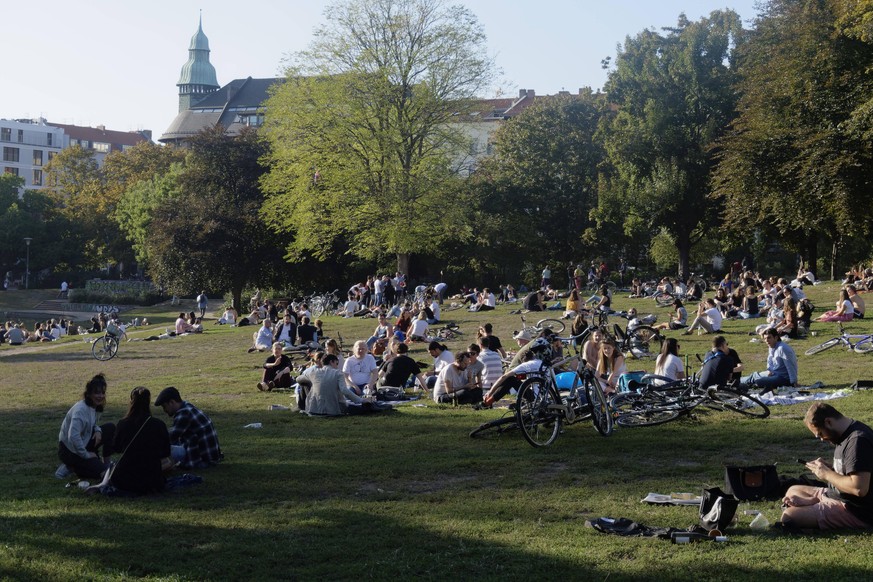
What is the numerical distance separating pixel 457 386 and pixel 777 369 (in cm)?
480

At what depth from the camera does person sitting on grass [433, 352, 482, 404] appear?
49.6ft

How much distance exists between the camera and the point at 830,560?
6383 mm

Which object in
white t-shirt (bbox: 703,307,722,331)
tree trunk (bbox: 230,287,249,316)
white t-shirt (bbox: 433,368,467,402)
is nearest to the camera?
white t-shirt (bbox: 433,368,467,402)

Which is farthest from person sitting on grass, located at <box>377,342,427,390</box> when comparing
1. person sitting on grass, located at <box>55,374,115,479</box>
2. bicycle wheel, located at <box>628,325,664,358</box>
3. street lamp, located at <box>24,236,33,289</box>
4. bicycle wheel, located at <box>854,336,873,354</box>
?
street lamp, located at <box>24,236,33,289</box>

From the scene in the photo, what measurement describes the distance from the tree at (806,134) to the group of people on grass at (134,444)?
23.4 metres

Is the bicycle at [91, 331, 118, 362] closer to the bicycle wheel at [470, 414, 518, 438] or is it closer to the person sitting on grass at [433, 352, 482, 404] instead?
the person sitting on grass at [433, 352, 482, 404]

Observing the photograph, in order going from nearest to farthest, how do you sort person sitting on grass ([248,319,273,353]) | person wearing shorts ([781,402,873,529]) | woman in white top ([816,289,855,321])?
1. person wearing shorts ([781,402,873,529])
2. woman in white top ([816,289,855,321])
3. person sitting on grass ([248,319,273,353])

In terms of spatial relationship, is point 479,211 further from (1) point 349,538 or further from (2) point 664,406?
(1) point 349,538

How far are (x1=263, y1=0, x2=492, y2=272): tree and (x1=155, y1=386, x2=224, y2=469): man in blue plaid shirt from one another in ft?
105

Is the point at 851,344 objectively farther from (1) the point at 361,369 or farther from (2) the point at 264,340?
(2) the point at 264,340

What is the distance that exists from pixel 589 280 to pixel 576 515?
1477 inches

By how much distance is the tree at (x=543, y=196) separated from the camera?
5291 centimetres

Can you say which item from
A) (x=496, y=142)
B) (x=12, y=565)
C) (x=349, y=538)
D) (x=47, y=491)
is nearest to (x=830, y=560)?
(x=349, y=538)

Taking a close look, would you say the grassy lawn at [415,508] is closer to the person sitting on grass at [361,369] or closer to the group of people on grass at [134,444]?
the group of people on grass at [134,444]
